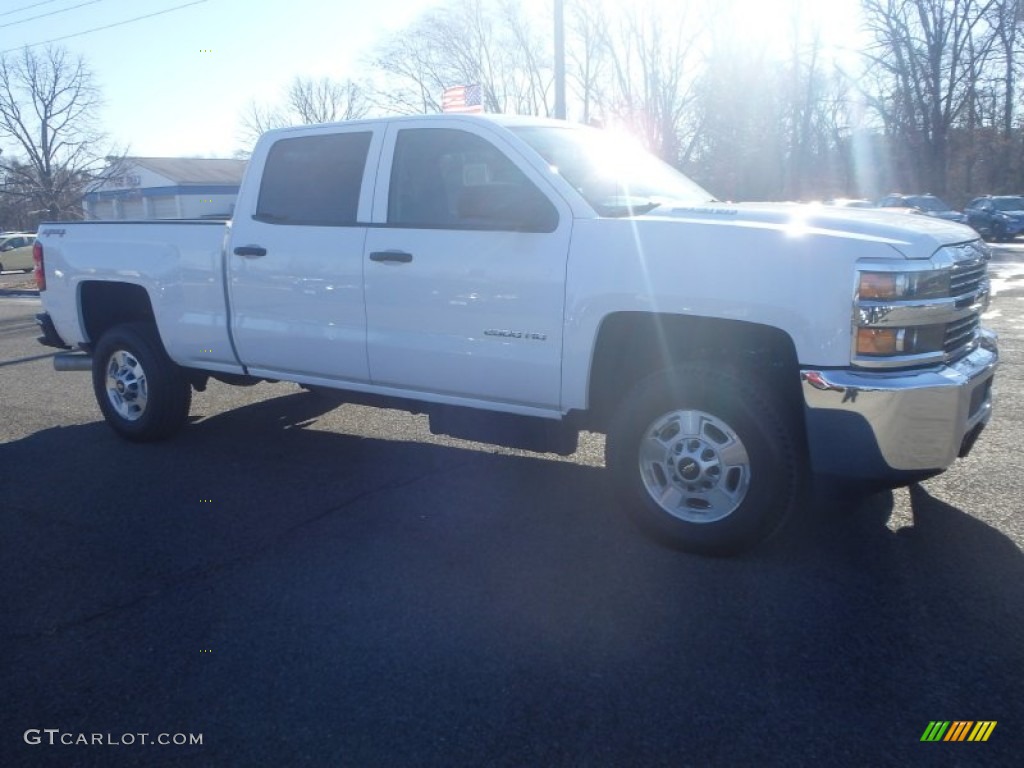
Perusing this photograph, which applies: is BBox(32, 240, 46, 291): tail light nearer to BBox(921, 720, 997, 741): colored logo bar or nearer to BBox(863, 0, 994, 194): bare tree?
BBox(921, 720, 997, 741): colored logo bar

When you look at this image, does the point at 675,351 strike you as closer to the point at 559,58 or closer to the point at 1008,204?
the point at 559,58

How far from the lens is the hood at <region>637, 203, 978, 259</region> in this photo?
4.00 meters

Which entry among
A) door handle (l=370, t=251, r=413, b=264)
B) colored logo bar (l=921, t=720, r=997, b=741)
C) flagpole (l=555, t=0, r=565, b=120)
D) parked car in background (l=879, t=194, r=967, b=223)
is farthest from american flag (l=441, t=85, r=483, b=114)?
parked car in background (l=879, t=194, r=967, b=223)

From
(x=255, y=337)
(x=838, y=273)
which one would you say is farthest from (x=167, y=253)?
(x=838, y=273)

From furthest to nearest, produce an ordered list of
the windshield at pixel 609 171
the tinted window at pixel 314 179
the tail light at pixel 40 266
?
the tail light at pixel 40 266 → the tinted window at pixel 314 179 → the windshield at pixel 609 171

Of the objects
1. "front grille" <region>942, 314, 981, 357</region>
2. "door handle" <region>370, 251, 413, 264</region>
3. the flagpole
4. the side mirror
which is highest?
the flagpole

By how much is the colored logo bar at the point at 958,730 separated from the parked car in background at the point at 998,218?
32.9m

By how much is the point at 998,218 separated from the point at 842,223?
32.1 m

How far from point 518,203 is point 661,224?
2.47 feet

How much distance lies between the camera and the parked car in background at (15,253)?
3647 centimetres

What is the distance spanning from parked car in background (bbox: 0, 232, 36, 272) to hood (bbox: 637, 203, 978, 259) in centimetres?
3755

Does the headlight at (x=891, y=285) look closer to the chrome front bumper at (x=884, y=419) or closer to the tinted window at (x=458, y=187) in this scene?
the chrome front bumper at (x=884, y=419)

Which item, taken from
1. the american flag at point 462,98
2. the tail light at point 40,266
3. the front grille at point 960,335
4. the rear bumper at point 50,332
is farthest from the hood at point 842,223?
the american flag at point 462,98

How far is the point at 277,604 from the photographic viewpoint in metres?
4.09
